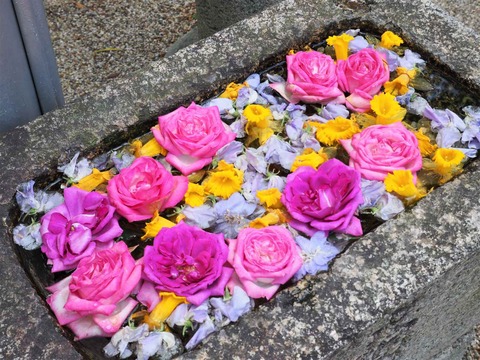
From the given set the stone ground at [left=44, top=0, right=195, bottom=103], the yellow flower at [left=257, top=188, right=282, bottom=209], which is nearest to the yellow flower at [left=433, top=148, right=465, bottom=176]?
the yellow flower at [left=257, top=188, right=282, bottom=209]

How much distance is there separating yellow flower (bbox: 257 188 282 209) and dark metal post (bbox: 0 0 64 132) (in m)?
0.68

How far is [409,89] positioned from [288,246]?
64 cm

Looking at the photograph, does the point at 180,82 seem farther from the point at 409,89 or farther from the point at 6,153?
the point at 409,89

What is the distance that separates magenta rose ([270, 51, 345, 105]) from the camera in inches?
67.9

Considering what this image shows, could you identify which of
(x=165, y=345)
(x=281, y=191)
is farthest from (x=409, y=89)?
(x=165, y=345)

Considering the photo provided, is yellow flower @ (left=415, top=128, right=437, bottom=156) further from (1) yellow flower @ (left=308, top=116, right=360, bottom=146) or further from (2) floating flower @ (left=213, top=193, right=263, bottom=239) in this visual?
(2) floating flower @ (left=213, top=193, right=263, bottom=239)

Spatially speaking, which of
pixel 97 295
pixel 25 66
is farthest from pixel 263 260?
pixel 25 66

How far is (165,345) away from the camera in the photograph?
4.33 feet

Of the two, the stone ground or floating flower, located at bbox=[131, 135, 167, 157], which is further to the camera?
the stone ground

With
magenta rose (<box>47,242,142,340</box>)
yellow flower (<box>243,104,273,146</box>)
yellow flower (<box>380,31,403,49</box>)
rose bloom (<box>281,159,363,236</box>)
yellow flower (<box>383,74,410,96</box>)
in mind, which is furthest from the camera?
yellow flower (<box>380,31,403,49</box>)

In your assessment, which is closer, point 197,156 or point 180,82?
point 197,156

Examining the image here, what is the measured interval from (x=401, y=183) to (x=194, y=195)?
1.56 feet

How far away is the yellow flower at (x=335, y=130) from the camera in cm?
166

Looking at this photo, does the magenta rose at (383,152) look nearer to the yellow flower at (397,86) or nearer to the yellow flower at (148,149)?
the yellow flower at (397,86)
